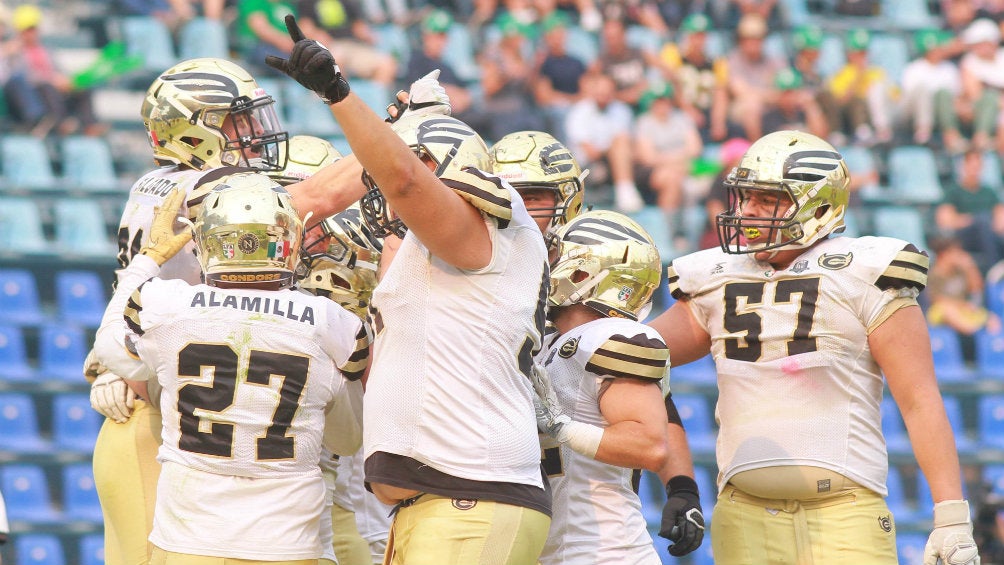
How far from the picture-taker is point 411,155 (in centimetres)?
383

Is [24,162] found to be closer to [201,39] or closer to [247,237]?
[201,39]

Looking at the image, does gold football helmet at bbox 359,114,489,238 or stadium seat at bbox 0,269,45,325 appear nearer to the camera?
gold football helmet at bbox 359,114,489,238

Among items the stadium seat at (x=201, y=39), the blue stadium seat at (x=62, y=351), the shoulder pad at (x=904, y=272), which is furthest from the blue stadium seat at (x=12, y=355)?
the shoulder pad at (x=904, y=272)

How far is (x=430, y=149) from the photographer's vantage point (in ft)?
14.0

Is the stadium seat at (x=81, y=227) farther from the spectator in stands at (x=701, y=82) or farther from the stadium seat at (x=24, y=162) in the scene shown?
the spectator in stands at (x=701, y=82)

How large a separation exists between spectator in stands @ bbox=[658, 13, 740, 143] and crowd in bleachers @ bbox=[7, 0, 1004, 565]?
0.07 feet

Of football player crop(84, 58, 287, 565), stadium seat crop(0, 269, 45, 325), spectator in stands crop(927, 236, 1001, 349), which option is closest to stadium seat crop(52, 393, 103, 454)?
stadium seat crop(0, 269, 45, 325)

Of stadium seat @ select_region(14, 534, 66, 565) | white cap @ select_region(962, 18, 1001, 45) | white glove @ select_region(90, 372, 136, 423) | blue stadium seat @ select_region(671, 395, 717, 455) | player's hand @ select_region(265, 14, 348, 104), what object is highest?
player's hand @ select_region(265, 14, 348, 104)

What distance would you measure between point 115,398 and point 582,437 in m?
1.81

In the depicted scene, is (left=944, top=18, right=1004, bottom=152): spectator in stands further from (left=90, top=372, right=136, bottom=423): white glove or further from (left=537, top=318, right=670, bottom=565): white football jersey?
(left=90, top=372, right=136, bottom=423): white glove

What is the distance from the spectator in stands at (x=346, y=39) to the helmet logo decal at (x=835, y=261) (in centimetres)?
919

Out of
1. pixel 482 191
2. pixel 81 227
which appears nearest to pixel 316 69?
pixel 482 191

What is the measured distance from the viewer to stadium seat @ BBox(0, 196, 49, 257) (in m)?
11.1

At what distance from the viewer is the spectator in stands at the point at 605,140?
43.5 feet
